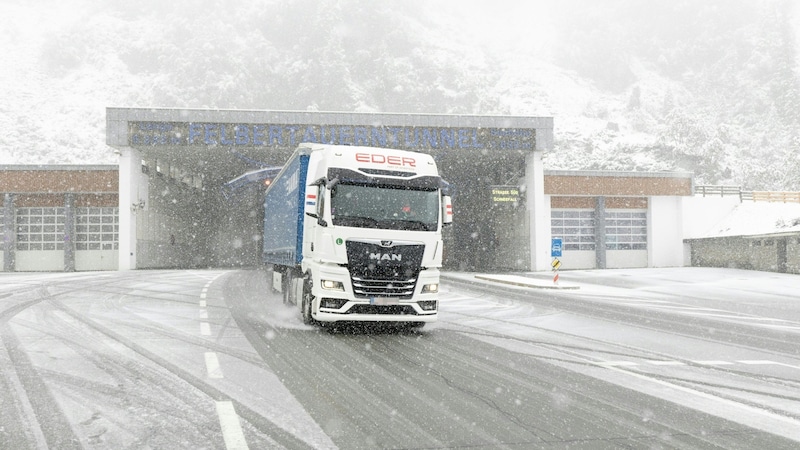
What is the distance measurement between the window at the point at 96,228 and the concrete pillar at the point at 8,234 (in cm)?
339

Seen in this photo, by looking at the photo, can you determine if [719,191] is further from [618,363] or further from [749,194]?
[618,363]

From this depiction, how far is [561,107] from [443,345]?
153005 millimetres

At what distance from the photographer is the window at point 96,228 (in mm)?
37875

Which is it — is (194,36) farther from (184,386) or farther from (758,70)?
(184,386)

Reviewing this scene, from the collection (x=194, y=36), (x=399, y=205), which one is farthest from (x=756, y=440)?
(x=194, y=36)

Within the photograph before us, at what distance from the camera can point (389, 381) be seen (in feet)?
21.3

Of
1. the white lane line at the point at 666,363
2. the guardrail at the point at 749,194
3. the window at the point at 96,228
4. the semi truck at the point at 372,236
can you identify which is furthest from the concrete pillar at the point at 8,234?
the guardrail at the point at 749,194

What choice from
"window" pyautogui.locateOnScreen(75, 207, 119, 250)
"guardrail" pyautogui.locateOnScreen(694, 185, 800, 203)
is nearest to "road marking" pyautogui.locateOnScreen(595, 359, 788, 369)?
"guardrail" pyautogui.locateOnScreen(694, 185, 800, 203)

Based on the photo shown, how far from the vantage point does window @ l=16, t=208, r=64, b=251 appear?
37469mm

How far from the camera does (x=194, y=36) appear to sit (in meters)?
141

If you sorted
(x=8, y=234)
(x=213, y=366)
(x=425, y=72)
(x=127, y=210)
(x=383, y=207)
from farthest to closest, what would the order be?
1. (x=425, y=72)
2. (x=8, y=234)
3. (x=127, y=210)
4. (x=383, y=207)
5. (x=213, y=366)

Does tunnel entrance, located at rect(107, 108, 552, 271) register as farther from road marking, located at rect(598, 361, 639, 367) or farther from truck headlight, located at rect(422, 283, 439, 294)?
road marking, located at rect(598, 361, 639, 367)

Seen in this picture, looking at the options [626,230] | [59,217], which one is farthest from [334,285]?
[59,217]

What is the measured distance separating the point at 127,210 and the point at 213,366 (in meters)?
30.2
